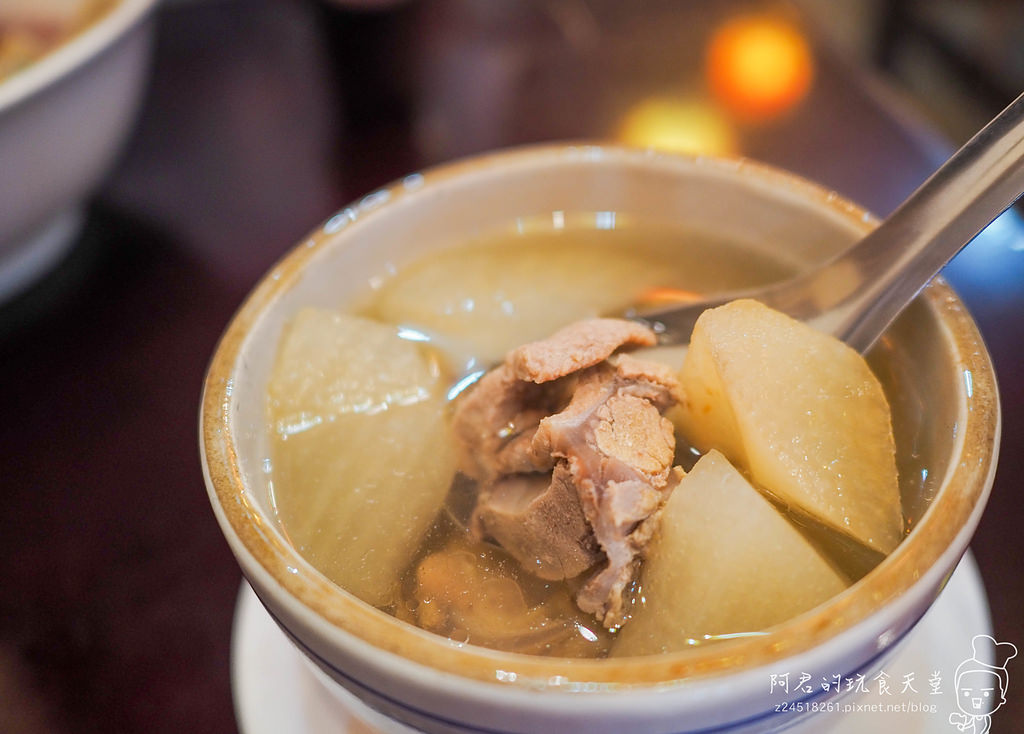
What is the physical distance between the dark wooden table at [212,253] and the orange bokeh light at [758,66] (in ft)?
0.14

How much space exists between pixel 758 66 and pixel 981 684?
149cm

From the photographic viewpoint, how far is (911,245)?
851 millimetres

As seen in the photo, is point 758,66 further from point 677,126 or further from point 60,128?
point 60,128

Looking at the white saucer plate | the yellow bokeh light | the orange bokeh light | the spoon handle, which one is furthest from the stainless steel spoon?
the orange bokeh light

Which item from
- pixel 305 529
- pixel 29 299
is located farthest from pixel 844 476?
pixel 29 299

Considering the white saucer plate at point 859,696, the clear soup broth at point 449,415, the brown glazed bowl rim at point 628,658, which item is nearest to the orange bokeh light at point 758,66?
the clear soup broth at point 449,415

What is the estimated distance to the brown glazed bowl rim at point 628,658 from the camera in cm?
57

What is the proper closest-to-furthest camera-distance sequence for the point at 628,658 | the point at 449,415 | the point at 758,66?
the point at 628,658 → the point at 449,415 → the point at 758,66

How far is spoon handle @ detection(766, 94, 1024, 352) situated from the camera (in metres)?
0.79

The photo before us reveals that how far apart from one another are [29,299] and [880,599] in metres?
1.45

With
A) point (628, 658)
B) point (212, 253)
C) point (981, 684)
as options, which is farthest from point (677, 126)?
point (628, 658)

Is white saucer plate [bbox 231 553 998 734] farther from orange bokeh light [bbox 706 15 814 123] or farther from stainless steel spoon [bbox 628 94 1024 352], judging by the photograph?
orange bokeh light [bbox 706 15 814 123]

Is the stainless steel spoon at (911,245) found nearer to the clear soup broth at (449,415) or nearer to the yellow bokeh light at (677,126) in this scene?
the clear soup broth at (449,415)

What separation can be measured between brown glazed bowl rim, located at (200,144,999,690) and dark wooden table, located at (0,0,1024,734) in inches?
13.2
